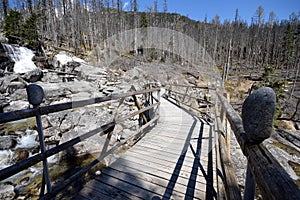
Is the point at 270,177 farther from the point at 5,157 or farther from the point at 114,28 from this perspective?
the point at 114,28

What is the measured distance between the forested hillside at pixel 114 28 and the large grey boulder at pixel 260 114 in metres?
22.5

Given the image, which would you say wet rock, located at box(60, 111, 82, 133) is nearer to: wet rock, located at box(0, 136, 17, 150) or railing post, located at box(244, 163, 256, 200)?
wet rock, located at box(0, 136, 17, 150)

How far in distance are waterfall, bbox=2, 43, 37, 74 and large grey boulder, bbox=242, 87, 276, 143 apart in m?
16.3

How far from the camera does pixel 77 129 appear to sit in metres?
6.20

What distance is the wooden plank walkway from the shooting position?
191cm

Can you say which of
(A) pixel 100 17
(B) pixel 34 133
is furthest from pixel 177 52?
(B) pixel 34 133

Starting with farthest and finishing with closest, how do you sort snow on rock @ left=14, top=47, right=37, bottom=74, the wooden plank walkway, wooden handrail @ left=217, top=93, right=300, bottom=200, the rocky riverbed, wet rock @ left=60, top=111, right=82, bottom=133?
snow on rock @ left=14, top=47, right=37, bottom=74, wet rock @ left=60, top=111, right=82, bottom=133, the rocky riverbed, the wooden plank walkway, wooden handrail @ left=217, top=93, right=300, bottom=200

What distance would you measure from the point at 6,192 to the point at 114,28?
115ft

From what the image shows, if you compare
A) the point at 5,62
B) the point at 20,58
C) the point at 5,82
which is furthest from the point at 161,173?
the point at 20,58

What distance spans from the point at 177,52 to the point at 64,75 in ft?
90.4


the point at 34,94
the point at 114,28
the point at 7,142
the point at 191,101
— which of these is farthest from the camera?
the point at 114,28

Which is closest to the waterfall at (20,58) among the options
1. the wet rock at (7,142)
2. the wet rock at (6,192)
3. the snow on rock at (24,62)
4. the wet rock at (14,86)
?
the snow on rock at (24,62)

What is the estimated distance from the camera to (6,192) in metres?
3.87

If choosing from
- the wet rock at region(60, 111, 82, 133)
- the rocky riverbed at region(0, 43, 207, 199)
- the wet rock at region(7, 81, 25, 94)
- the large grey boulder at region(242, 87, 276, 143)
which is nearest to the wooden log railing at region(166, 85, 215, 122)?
the rocky riverbed at region(0, 43, 207, 199)
